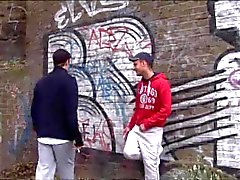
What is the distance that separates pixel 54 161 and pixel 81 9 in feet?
11.0

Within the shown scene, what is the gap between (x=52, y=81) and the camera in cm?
591

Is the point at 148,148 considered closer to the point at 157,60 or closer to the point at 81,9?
the point at 157,60

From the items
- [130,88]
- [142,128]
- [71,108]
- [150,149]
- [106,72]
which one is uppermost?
[106,72]

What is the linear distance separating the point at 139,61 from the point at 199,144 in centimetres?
132

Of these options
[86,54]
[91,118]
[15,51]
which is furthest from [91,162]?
[15,51]

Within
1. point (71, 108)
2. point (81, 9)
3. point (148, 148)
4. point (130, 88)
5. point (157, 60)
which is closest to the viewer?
point (71, 108)

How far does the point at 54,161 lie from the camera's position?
19.9 feet

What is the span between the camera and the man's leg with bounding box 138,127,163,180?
20.4ft

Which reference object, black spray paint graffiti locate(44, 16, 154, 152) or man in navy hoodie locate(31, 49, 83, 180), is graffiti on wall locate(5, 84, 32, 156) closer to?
black spray paint graffiti locate(44, 16, 154, 152)

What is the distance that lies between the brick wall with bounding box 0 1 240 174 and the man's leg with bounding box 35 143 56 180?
1.75 meters

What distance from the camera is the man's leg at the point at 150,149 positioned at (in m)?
6.22

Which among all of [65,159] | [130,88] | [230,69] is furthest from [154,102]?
[130,88]

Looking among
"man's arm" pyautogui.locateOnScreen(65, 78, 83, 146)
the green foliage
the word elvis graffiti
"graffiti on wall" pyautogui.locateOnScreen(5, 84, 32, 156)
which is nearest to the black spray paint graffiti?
the word elvis graffiti

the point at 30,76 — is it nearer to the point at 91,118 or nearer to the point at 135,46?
the point at 91,118
